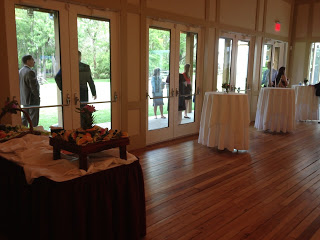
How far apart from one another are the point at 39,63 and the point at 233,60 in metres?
5.02

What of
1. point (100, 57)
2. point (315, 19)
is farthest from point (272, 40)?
point (100, 57)

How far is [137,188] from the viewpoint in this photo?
221cm

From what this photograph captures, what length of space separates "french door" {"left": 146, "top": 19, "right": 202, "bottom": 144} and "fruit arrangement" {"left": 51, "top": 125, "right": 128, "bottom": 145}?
131 inches

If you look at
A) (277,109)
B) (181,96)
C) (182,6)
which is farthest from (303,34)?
(181,96)

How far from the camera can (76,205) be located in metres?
1.85

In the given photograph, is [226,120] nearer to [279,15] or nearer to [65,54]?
[65,54]

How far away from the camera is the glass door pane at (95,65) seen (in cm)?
433

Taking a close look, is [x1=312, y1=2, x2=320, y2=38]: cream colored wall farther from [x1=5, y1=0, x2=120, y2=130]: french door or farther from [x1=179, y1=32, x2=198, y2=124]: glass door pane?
[x1=5, y1=0, x2=120, y2=130]: french door

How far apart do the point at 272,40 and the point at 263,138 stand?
12.9 feet

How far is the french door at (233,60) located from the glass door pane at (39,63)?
13.7 ft

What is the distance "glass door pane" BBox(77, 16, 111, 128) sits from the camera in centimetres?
433

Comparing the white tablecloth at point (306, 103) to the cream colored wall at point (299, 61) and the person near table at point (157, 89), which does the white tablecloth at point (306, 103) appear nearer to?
the cream colored wall at point (299, 61)

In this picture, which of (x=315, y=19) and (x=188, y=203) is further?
(x=315, y=19)

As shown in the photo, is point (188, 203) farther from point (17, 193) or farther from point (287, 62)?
point (287, 62)
